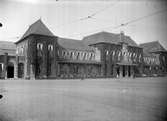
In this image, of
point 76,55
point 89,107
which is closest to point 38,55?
point 76,55

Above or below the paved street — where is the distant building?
above

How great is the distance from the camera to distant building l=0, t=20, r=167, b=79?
12.2 metres

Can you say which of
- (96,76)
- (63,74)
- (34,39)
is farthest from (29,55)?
(96,76)

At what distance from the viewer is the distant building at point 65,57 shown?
12.2m

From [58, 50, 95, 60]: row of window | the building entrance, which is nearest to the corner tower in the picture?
[58, 50, 95, 60]: row of window

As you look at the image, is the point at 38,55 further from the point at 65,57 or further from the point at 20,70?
the point at 65,57

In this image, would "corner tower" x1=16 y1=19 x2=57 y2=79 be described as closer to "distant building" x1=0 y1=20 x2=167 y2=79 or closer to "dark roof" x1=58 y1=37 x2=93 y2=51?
"distant building" x1=0 y1=20 x2=167 y2=79

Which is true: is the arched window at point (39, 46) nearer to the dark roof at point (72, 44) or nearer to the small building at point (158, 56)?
the dark roof at point (72, 44)

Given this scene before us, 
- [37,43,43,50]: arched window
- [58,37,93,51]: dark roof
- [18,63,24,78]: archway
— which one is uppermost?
[58,37,93,51]: dark roof

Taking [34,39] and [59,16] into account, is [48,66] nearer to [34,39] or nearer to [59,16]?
[34,39]

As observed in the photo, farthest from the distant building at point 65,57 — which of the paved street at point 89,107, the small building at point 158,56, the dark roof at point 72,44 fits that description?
the paved street at point 89,107

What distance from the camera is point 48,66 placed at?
1322cm

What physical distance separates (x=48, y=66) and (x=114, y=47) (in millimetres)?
6151

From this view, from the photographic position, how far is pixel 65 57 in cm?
1612
